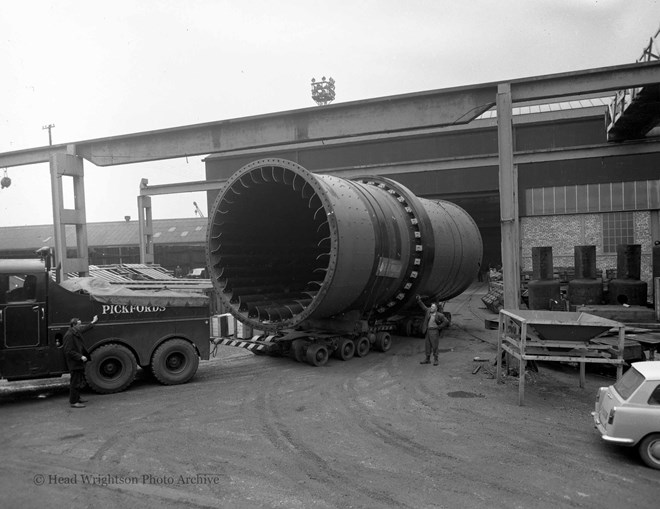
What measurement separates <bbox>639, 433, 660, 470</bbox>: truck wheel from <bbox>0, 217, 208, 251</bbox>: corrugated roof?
44.7 m

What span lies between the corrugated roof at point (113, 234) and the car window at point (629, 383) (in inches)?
1735

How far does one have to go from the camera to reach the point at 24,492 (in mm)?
5785

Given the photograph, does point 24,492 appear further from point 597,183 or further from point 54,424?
point 597,183

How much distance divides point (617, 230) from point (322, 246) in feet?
72.3

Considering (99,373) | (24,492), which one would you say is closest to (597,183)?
(99,373)

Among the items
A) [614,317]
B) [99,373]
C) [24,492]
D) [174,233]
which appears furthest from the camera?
[174,233]

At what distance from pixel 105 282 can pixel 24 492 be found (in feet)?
18.1

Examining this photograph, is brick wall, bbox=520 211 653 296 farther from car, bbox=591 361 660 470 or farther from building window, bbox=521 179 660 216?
car, bbox=591 361 660 470

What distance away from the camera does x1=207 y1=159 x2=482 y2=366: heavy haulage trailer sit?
11663 millimetres

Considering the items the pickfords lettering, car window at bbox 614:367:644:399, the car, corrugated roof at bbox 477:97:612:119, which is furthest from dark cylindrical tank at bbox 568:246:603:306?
corrugated roof at bbox 477:97:612:119

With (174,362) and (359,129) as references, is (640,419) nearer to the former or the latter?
(174,362)

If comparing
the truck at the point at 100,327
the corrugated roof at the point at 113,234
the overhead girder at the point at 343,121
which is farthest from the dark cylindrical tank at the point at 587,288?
the corrugated roof at the point at 113,234

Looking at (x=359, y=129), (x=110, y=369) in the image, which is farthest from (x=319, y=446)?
(x=359, y=129)

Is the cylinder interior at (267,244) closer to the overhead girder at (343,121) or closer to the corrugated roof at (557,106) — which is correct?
the overhead girder at (343,121)
